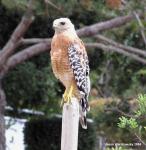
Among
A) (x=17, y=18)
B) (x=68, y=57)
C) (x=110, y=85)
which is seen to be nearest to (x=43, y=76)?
(x=17, y=18)

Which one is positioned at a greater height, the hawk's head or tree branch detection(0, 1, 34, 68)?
tree branch detection(0, 1, 34, 68)

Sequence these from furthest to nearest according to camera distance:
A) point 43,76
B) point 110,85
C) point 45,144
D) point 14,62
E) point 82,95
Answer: point 110,85, point 43,76, point 45,144, point 14,62, point 82,95

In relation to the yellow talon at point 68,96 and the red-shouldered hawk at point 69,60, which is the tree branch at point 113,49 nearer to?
the red-shouldered hawk at point 69,60

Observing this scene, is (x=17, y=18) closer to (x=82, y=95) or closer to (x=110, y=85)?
(x=110, y=85)

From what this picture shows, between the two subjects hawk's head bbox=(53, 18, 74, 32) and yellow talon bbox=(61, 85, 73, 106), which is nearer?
yellow talon bbox=(61, 85, 73, 106)

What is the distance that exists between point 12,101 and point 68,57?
7.46 meters

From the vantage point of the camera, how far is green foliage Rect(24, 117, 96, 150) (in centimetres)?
1038

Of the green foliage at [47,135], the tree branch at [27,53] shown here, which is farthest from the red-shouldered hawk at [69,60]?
the green foliage at [47,135]

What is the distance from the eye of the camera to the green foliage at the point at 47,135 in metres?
10.4

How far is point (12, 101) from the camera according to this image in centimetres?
1155

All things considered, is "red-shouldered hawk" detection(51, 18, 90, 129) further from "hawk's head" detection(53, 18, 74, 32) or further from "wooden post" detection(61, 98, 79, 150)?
"wooden post" detection(61, 98, 79, 150)

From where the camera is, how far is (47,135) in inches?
414

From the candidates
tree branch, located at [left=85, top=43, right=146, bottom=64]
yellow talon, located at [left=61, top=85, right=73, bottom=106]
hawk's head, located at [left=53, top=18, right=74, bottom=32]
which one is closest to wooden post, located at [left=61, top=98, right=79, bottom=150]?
yellow talon, located at [left=61, top=85, right=73, bottom=106]

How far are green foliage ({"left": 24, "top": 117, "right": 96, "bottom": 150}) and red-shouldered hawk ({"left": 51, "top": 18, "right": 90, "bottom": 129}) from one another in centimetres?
621
